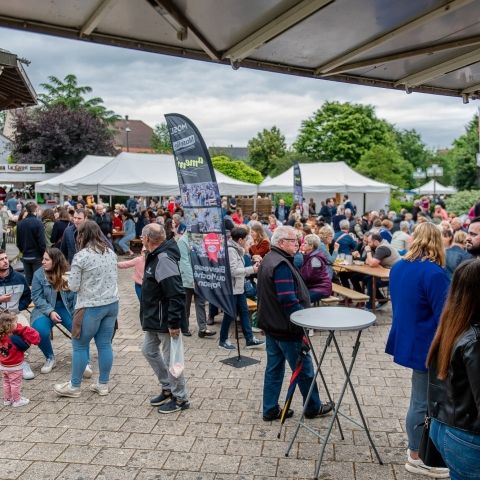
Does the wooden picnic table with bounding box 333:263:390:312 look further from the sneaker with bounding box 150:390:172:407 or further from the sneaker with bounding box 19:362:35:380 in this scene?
the sneaker with bounding box 19:362:35:380

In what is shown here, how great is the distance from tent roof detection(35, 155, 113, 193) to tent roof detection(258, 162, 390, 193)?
22.2 ft

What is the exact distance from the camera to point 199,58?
3.62 metres

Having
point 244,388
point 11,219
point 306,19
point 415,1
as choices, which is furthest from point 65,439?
point 11,219

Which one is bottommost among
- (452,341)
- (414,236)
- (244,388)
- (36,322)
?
(244,388)

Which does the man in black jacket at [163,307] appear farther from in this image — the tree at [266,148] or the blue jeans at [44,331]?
the tree at [266,148]

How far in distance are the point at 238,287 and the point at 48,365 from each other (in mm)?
2402

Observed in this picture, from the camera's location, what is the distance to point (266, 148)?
65.2 meters

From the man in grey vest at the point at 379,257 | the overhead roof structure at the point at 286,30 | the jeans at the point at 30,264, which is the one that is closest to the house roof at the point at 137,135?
the jeans at the point at 30,264

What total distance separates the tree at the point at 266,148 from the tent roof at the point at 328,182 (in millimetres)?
40577

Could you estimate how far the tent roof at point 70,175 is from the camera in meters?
16.2

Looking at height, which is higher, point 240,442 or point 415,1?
point 415,1

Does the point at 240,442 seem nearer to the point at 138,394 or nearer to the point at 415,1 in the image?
the point at 138,394

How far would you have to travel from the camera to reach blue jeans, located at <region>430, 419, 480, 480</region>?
214 cm

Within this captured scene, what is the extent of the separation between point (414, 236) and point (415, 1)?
147cm
